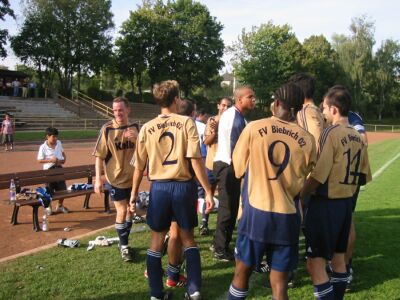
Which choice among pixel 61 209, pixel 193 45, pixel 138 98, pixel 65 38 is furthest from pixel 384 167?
pixel 193 45

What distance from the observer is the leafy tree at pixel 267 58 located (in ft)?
184

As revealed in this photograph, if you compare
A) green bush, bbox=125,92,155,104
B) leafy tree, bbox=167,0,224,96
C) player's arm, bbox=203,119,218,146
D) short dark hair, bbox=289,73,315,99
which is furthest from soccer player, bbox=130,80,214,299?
Result: leafy tree, bbox=167,0,224,96

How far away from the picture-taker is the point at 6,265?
5.38 meters

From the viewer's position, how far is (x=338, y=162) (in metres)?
3.70

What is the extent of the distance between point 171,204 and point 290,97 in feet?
5.24

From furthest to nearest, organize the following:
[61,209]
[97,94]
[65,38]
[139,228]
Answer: [97,94], [65,38], [61,209], [139,228]

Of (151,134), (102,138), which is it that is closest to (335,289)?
(151,134)

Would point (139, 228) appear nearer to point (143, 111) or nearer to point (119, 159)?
point (119, 159)

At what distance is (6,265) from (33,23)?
1793 inches

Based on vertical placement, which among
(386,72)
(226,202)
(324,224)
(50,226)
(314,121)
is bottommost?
(50,226)

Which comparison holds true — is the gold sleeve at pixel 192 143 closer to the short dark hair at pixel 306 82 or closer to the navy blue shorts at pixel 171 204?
the navy blue shorts at pixel 171 204

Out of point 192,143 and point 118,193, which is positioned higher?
point 192,143

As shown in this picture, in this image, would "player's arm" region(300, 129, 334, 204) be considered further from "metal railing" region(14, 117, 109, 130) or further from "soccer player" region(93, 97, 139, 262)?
"metal railing" region(14, 117, 109, 130)

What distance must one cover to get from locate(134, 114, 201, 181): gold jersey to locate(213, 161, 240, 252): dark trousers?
1.33m
